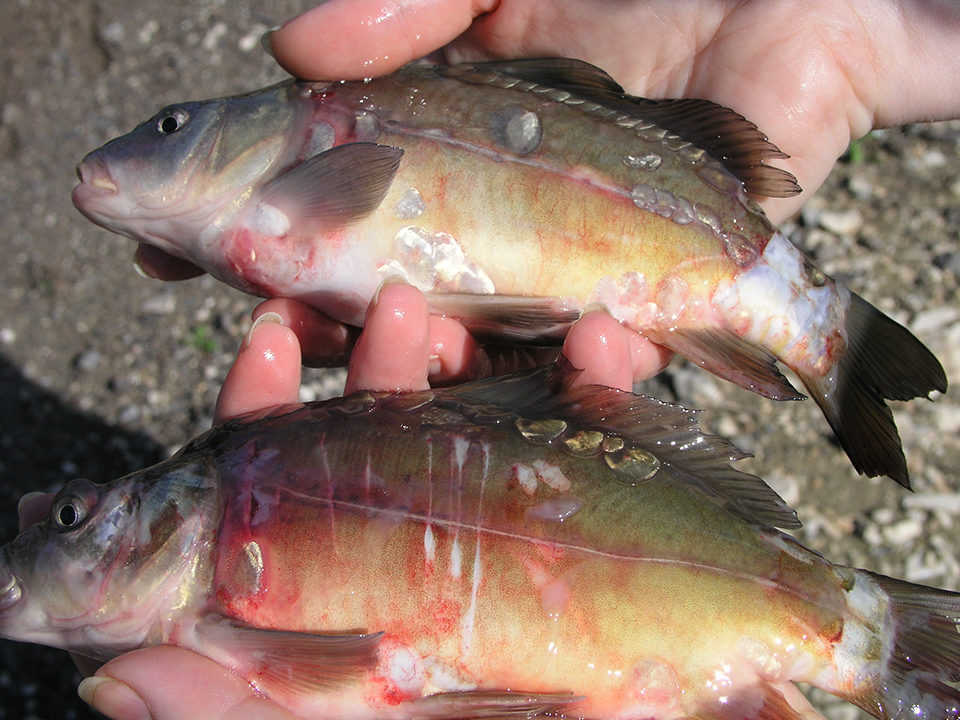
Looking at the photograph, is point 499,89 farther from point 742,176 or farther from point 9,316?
point 9,316

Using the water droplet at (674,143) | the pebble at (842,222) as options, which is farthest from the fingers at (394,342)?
the pebble at (842,222)

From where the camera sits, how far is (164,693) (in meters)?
2.20

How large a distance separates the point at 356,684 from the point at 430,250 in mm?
1505

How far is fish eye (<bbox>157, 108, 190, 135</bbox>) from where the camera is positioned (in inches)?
135

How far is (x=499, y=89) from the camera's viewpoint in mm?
3338

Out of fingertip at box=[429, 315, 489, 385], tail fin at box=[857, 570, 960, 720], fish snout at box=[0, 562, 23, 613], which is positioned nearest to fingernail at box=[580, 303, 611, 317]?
fingertip at box=[429, 315, 489, 385]

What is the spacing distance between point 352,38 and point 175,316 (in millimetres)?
2968

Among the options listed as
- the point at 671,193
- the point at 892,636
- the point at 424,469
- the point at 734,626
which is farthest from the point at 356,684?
the point at 671,193

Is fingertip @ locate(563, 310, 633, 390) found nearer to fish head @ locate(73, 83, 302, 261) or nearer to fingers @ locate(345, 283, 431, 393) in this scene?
fingers @ locate(345, 283, 431, 393)

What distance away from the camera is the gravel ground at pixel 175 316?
4742 millimetres

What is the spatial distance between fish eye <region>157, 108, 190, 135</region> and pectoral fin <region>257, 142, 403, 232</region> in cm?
53

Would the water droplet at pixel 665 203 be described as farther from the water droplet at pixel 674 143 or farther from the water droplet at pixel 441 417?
the water droplet at pixel 441 417

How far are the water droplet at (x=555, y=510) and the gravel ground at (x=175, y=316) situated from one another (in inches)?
103

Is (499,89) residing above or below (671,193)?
above
